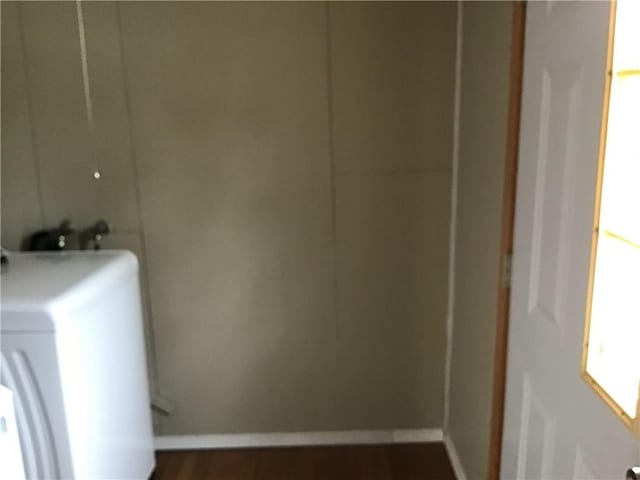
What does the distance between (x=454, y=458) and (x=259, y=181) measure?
4.37 ft

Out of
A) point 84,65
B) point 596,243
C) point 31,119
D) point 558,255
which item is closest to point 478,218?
point 558,255

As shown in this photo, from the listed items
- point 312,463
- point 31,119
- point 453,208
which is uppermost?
point 31,119

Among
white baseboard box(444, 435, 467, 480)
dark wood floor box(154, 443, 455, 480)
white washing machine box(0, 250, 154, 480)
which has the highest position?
white washing machine box(0, 250, 154, 480)

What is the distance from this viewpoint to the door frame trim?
177 cm

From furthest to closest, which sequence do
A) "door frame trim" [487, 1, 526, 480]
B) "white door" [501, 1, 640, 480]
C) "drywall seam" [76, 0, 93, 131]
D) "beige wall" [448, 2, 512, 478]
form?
"drywall seam" [76, 0, 93, 131] → "beige wall" [448, 2, 512, 478] → "door frame trim" [487, 1, 526, 480] → "white door" [501, 1, 640, 480]

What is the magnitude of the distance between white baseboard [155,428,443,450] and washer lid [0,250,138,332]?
0.84 m

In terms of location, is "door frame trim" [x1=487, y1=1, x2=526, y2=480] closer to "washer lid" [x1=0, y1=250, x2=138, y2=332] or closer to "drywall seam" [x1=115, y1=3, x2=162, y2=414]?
"washer lid" [x1=0, y1=250, x2=138, y2=332]

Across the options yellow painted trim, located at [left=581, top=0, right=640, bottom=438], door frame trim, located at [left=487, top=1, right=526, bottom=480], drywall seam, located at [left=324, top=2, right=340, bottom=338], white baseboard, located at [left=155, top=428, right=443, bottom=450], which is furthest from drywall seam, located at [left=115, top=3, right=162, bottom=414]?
yellow painted trim, located at [left=581, top=0, right=640, bottom=438]

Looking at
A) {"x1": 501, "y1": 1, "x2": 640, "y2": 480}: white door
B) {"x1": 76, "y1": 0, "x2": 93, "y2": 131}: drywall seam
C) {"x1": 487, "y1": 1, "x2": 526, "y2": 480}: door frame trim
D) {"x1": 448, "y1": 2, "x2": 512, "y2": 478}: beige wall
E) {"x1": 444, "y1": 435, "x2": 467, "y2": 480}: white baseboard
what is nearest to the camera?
{"x1": 501, "y1": 1, "x2": 640, "y2": 480}: white door

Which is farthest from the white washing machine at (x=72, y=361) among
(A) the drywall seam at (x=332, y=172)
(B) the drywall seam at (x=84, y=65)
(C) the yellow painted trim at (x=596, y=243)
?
(C) the yellow painted trim at (x=596, y=243)

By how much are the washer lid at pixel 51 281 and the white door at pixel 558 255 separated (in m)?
1.24

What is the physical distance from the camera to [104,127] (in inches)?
98.9

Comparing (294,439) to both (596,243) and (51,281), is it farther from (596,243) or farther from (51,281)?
(596,243)

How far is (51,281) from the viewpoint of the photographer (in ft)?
6.64
